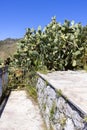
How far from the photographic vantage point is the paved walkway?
8555 millimetres

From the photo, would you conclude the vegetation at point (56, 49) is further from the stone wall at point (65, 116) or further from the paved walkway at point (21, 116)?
the stone wall at point (65, 116)

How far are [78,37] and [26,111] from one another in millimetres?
6236

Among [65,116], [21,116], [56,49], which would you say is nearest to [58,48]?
[56,49]

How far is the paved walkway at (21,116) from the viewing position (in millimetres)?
8555

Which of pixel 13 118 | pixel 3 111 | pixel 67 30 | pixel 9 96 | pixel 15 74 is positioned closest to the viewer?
pixel 13 118

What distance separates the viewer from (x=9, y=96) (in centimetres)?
1351

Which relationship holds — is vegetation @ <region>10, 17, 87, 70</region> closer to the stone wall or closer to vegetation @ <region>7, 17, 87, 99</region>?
vegetation @ <region>7, 17, 87, 99</region>

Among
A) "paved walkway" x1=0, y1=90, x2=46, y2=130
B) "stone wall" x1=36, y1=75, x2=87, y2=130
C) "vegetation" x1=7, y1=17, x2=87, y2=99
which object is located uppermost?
"vegetation" x1=7, y1=17, x2=87, y2=99

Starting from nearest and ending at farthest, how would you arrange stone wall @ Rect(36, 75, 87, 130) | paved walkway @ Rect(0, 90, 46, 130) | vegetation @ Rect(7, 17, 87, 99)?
stone wall @ Rect(36, 75, 87, 130), paved walkway @ Rect(0, 90, 46, 130), vegetation @ Rect(7, 17, 87, 99)

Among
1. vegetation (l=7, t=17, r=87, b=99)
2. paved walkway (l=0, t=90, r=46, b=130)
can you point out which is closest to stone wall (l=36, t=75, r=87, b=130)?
paved walkway (l=0, t=90, r=46, b=130)

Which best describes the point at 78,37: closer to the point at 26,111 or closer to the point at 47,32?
the point at 47,32

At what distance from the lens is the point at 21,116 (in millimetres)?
9672

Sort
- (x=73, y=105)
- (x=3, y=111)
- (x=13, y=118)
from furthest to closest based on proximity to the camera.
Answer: (x=3, y=111) → (x=13, y=118) → (x=73, y=105)

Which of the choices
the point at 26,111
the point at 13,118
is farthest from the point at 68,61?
the point at 13,118
